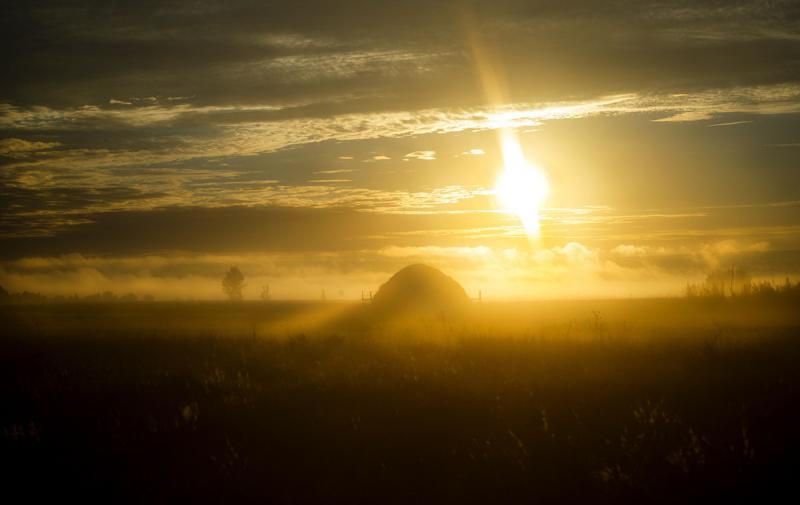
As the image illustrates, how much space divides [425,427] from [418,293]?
34440mm

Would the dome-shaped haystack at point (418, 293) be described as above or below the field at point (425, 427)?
above

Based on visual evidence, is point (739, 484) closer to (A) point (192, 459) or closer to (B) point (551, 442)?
(B) point (551, 442)

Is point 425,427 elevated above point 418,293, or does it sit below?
below

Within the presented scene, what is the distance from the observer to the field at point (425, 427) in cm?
778

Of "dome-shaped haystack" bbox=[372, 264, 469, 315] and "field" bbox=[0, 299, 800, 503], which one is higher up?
"dome-shaped haystack" bbox=[372, 264, 469, 315]

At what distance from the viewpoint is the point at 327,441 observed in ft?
31.4

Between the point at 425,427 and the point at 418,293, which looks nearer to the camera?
the point at 425,427

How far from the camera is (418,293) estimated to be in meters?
44.2

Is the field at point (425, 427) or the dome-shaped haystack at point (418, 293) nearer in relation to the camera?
the field at point (425, 427)

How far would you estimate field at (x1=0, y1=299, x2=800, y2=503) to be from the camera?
25.5 feet

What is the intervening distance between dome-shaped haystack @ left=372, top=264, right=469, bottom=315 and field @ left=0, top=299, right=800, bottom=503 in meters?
26.6

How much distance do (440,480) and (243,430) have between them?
143 inches

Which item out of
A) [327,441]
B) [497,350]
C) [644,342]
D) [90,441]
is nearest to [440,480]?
[327,441]

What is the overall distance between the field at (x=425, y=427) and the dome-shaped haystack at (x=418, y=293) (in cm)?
2662
